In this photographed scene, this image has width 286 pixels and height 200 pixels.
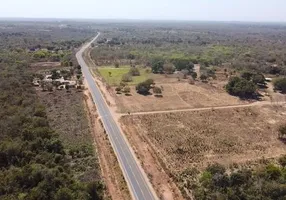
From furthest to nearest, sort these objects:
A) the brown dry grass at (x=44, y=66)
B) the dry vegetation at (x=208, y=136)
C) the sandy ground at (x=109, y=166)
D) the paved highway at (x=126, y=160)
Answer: the brown dry grass at (x=44, y=66) → the dry vegetation at (x=208, y=136) → the sandy ground at (x=109, y=166) → the paved highway at (x=126, y=160)

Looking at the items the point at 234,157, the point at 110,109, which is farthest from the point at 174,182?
the point at 110,109

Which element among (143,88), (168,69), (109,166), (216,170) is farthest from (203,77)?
(109,166)

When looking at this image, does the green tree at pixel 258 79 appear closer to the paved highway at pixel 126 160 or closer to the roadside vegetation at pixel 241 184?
the paved highway at pixel 126 160

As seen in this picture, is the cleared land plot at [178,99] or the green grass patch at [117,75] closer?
the cleared land plot at [178,99]

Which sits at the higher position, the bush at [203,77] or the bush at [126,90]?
the bush at [126,90]

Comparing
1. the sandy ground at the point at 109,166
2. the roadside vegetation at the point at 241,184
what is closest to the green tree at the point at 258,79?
the sandy ground at the point at 109,166

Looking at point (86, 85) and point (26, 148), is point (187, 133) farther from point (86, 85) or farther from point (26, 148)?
point (86, 85)

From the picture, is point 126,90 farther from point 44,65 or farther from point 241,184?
point 241,184
